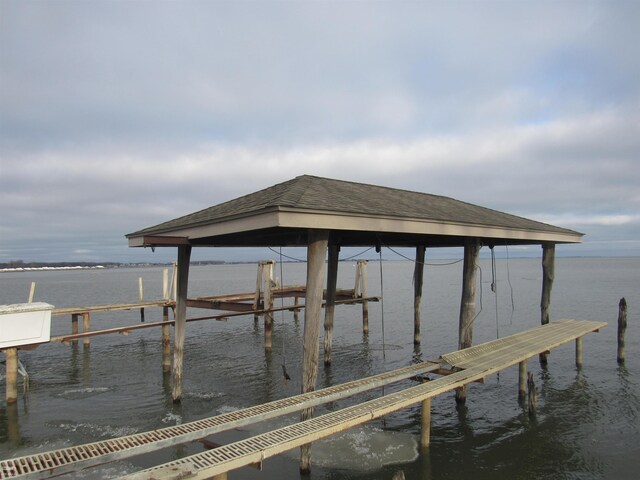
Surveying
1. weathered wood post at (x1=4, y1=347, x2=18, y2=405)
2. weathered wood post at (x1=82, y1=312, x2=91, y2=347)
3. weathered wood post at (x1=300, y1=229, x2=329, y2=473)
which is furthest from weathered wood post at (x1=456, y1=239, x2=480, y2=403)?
weathered wood post at (x1=82, y1=312, x2=91, y2=347)

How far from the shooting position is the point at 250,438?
17.9 ft

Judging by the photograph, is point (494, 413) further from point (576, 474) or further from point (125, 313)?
point (125, 313)

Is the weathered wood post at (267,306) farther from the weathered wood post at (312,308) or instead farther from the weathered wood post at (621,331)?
the weathered wood post at (621,331)

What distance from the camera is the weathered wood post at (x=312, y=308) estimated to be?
23.2 feet

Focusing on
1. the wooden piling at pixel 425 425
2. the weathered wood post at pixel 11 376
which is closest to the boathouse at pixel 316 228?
the wooden piling at pixel 425 425

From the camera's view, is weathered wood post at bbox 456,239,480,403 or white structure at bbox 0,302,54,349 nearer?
weathered wood post at bbox 456,239,480,403

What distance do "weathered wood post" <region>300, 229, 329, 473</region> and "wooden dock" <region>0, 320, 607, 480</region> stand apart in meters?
0.36

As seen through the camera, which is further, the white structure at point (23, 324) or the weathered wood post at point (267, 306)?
the weathered wood post at point (267, 306)

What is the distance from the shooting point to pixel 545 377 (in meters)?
13.6

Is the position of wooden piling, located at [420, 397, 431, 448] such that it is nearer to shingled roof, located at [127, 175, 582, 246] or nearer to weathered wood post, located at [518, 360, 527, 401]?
shingled roof, located at [127, 175, 582, 246]

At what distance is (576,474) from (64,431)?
10.0 meters

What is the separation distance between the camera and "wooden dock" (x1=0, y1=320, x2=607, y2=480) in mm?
4738

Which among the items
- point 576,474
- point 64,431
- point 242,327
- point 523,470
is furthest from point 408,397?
point 242,327

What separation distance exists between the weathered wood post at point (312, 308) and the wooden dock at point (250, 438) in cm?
36
